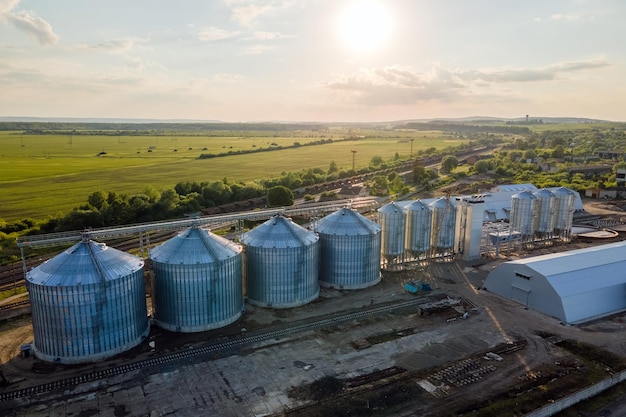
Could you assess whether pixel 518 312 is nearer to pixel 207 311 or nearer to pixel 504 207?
pixel 207 311

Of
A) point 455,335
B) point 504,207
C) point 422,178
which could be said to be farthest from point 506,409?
point 422,178

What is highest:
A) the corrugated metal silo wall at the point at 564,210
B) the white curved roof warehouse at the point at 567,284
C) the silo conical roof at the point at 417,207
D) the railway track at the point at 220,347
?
the silo conical roof at the point at 417,207

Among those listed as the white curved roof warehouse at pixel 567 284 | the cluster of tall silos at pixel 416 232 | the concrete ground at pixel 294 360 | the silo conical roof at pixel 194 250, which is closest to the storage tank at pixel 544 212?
the cluster of tall silos at pixel 416 232

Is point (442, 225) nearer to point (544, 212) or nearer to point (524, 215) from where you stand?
point (524, 215)

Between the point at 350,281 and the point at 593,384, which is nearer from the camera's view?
the point at 593,384

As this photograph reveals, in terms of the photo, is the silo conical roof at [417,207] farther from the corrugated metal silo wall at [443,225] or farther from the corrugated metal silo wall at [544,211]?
the corrugated metal silo wall at [544,211]

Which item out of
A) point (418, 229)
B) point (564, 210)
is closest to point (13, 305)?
point (418, 229)

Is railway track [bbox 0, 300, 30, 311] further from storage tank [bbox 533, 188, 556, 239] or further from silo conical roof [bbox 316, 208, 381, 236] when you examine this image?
storage tank [bbox 533, 188, 556, 239]
